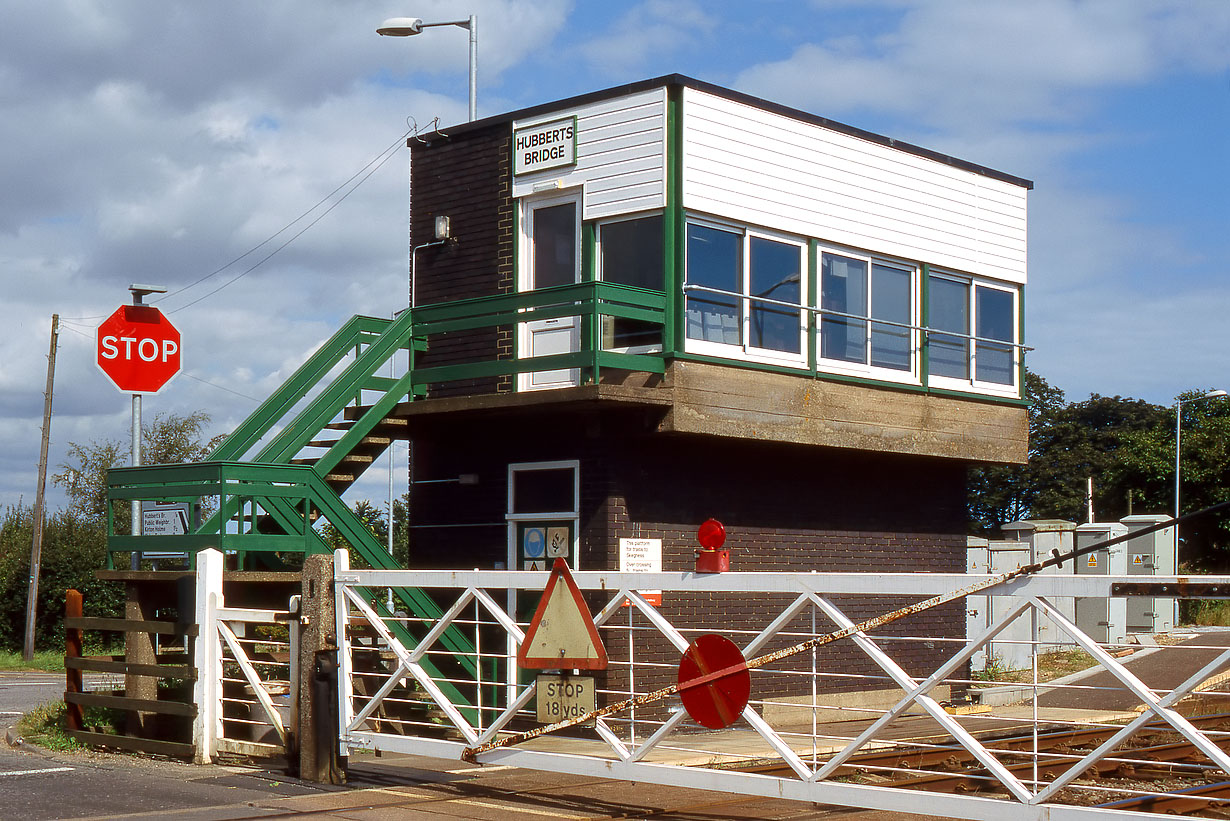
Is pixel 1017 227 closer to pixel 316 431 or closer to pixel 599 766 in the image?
pixel 316 431

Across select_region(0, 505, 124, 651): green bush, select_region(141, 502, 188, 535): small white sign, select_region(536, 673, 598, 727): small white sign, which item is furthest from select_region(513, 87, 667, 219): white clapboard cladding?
select_region(0, 505, 124, 651): green bush

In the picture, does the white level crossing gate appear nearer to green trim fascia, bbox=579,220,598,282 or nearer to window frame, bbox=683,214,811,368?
window frame, bbox=683,214,811,368

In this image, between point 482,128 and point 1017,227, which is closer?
point 482,128

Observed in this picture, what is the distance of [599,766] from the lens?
955cm

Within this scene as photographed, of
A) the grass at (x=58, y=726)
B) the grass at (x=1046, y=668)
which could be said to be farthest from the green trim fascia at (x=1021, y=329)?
the grass at (x=58, y=726)

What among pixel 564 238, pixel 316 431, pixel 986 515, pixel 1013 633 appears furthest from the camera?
pixel 986 515

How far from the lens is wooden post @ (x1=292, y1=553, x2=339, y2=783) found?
36.6 ft

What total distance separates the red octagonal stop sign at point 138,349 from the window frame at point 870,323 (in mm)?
7417

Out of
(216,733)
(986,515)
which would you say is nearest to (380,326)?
(216,733)

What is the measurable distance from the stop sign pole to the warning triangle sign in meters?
7.43

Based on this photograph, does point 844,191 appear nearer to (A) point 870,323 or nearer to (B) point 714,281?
(A) point 870,323

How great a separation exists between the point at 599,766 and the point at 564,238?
8189 millimetres

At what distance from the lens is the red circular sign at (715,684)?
8.86m

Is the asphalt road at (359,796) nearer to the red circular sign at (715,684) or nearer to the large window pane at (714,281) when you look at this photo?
the red circular sign at (715,684)
